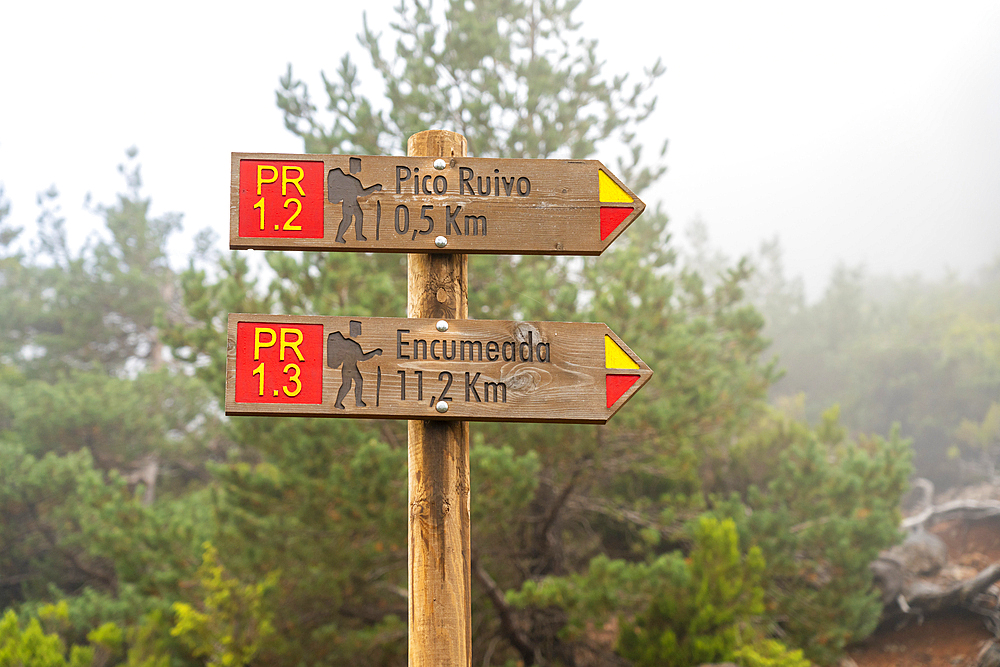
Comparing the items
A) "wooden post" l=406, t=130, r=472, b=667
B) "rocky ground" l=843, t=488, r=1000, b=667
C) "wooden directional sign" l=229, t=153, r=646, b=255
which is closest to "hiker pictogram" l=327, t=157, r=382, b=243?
"wooden directional sign" l=229, t=153, r=646, b=255

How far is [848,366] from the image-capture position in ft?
80.5

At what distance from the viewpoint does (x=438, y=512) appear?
2.07 m

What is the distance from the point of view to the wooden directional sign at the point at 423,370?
1933mm

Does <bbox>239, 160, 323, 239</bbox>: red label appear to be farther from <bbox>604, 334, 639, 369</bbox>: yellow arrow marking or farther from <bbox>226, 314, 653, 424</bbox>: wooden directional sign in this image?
<bbox>604, 334, 639, 369</bbox>: yellow arrow marking

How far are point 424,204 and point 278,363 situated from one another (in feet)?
2.23

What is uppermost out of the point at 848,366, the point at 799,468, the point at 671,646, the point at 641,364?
the point at 848,366

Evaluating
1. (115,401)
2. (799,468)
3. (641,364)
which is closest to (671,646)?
(799,468)

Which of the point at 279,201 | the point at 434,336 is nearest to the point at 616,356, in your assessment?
the point at 434,336

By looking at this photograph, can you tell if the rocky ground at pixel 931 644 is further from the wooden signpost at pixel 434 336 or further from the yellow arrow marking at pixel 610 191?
the yellow arrow marking at pixel 610 191

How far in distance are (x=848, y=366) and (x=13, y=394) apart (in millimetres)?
25423

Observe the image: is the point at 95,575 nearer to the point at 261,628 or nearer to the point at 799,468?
the point at 261,628

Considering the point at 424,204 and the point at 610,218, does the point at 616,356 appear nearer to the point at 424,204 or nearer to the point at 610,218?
the point at 610,218

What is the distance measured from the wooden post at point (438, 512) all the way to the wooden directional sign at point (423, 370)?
0.49 feet

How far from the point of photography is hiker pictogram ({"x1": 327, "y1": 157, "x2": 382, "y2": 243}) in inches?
81.7
